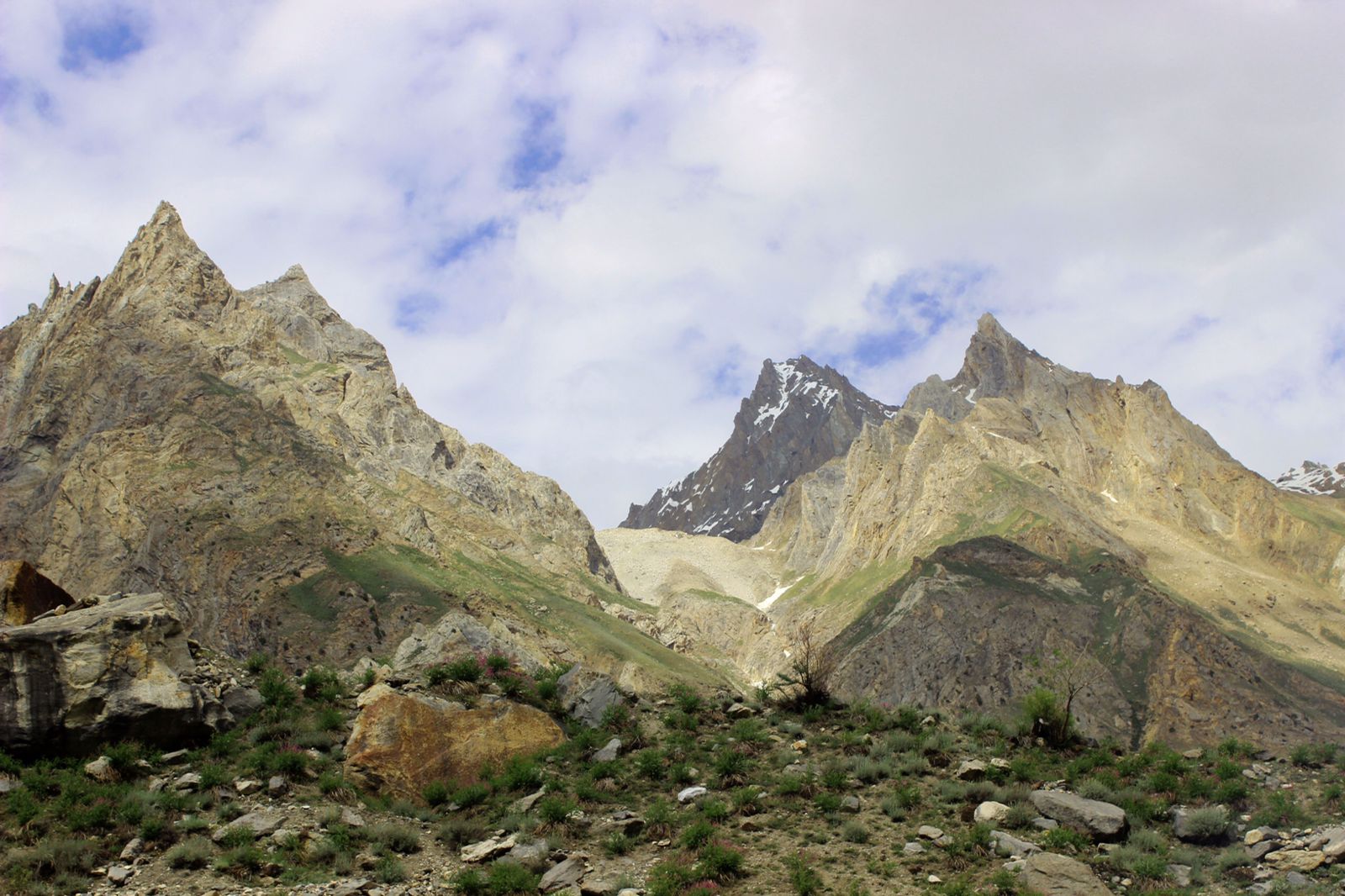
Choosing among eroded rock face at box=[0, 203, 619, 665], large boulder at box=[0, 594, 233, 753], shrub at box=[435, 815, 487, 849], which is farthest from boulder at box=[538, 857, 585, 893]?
eroded rock face at box=[0, 203, 619, 665]

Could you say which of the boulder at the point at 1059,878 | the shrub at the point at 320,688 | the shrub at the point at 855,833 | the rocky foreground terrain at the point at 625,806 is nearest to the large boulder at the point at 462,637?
the shrub at the point at 320,688

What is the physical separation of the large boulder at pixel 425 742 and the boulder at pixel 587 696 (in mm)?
2055

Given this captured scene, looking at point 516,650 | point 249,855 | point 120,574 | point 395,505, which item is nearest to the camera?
point 249,855

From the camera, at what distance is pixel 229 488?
270 ft

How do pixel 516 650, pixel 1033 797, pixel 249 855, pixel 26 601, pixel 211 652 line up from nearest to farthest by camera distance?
pixel 249 855, pixel 1033 797, pixel 26 601, pixel 211 652, pixel 516 650

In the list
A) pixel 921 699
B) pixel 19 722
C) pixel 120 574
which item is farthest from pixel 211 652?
pixel 921 699

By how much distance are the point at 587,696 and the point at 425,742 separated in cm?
550

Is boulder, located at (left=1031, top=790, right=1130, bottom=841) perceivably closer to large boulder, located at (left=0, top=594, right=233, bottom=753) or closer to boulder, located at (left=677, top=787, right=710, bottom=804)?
boulder, located at (left=677, top=787, right=710, bottom=804)

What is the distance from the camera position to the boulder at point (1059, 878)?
A: 1419cm

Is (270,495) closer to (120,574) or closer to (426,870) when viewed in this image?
(120,574)

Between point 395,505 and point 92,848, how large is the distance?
3246 inches

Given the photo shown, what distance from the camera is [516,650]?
6925 centimetres

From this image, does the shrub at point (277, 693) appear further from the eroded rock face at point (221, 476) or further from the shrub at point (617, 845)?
the eroded rock face at point (221, 476)

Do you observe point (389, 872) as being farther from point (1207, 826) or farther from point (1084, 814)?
point (1207, 826)
